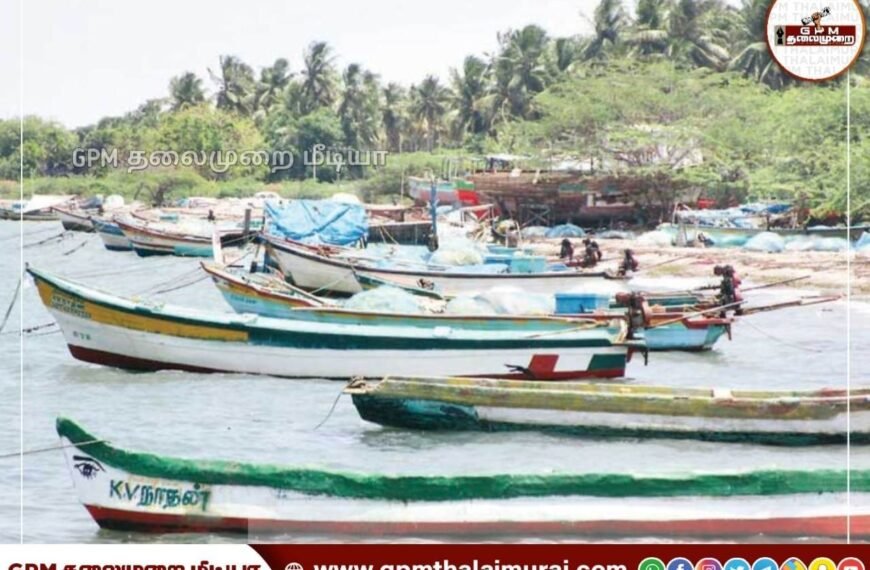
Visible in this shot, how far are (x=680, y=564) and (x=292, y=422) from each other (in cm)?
263

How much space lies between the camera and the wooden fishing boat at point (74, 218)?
880cm

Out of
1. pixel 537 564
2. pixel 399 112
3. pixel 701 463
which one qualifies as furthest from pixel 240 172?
pixel 537 564

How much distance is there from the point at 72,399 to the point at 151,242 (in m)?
4.08

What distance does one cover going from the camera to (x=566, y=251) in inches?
396

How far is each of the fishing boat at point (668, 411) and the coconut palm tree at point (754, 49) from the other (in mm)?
1386

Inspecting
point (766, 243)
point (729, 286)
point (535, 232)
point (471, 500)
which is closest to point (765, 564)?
point (471, 500)

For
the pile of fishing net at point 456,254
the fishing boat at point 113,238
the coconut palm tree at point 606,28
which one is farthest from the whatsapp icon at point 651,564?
the fishing boat at point 113,238

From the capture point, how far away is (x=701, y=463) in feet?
23.0

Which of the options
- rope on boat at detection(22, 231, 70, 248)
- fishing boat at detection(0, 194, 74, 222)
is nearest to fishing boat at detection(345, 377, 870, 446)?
fishing boat at detection(0, 194, 74, 222)

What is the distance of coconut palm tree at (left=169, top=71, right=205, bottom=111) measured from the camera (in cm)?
802

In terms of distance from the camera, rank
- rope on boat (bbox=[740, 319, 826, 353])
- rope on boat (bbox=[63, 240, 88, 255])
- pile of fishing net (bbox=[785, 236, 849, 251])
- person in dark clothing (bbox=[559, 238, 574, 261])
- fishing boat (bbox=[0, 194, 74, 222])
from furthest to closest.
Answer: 1. rope on boat (bbox=[63, 240, 88, 255])
2. person in dark clothing (bbox=[559, 238, 574, 261])
3. rope on boat (bbox=[740, 319, 826, 353])
4. pile of fishing net (bbox=[785, 236, 849, 251])
5. fishing boat (bbox=[0, 194, 74, 222])

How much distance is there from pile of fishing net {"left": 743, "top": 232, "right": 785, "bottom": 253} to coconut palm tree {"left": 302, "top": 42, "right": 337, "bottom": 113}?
252 centimetres

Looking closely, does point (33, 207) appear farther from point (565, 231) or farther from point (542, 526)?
point (542, 526)

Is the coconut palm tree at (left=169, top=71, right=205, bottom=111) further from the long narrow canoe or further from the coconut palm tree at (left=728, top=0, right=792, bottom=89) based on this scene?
the coconut palm tree at (left=728, top=0, right=792, bottom=89)
